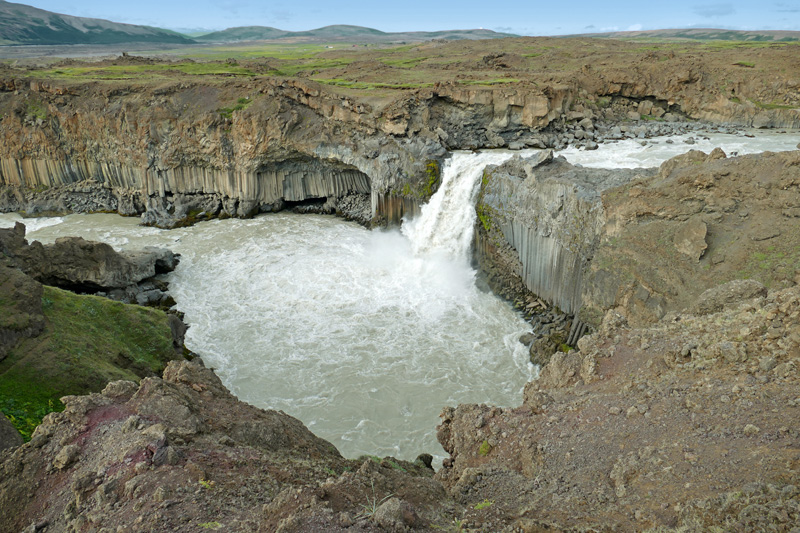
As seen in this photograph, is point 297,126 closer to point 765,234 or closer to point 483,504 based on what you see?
point 765,234

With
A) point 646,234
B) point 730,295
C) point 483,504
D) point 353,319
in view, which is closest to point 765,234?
point 646,234

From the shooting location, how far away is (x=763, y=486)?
641 centimetres

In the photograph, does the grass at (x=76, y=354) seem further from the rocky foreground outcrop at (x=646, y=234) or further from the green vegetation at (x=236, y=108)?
the green vegetation at (x=236, y=108)

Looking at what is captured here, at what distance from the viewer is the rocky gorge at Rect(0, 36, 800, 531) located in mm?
7062

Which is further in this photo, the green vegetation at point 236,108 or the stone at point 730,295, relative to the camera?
the green vegetation at point 236,108

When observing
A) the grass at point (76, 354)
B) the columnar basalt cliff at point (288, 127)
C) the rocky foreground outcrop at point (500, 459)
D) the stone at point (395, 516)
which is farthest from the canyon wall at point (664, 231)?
the grass at point (76, 354)

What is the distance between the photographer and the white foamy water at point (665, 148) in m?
28.7

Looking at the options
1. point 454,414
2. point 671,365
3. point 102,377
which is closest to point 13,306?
point 102,377

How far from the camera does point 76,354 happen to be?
14422 millimetres

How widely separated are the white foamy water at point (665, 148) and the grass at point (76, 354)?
908 inches

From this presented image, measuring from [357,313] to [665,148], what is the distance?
2181cm

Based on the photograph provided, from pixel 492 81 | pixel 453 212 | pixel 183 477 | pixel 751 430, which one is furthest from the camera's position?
pixel 492 81

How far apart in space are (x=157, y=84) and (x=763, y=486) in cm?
4370

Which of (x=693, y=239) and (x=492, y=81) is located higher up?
(x=492, y=81)
